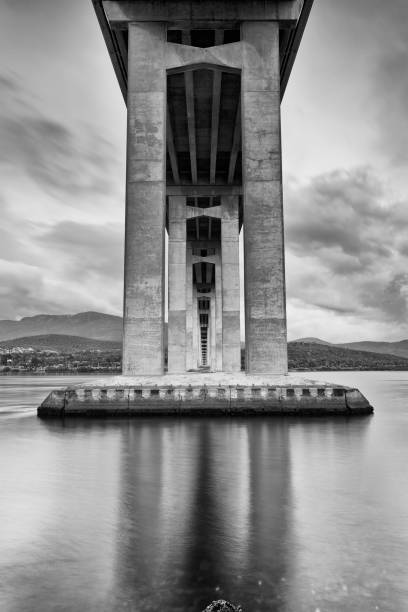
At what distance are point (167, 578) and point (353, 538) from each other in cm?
198

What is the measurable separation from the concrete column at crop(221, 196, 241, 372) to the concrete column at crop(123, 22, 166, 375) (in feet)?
53.2

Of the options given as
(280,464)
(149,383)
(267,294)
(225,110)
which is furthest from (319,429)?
(225,110)

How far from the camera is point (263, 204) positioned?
1836cm

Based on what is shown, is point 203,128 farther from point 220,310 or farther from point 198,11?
point 220,310

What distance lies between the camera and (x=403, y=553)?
4.45 m

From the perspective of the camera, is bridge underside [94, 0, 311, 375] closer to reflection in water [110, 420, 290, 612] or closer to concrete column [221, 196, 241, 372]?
reflection in water [110, 420, 290, 612]

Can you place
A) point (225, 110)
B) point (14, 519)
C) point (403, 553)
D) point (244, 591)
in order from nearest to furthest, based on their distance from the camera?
point (244, 591), point (403, 553), point (14, 519), point (225, 110)

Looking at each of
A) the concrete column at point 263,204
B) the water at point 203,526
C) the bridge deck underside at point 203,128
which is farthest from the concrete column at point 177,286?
the water at point 203,526

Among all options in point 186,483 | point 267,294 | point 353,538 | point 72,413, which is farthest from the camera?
point 267,294

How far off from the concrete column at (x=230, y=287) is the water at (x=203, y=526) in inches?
881

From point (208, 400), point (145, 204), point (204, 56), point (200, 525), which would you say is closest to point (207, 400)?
point (208, 400)

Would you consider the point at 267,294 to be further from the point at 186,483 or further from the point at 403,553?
the point at 403,553

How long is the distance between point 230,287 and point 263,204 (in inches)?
649

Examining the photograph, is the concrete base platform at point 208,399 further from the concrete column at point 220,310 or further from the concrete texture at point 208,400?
the concrete column at point 220,310
